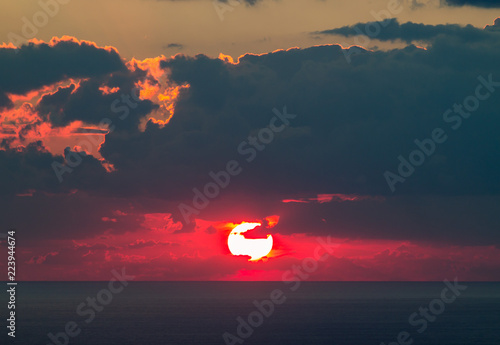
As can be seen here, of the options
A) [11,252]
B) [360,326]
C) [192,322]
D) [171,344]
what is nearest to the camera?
[11,252]

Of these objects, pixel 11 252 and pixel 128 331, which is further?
pixel 128 331

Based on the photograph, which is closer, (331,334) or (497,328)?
(331,334)

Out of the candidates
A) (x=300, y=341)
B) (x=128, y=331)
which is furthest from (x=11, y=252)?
(x=128, y=331)

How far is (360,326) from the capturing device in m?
186

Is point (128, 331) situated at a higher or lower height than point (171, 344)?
higher

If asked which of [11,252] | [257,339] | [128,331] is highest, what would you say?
[128,331]

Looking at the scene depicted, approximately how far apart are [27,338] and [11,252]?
85097 mm

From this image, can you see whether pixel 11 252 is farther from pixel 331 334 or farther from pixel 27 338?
pixel 331 334

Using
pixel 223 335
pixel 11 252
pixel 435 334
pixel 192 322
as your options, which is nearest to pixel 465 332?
pixel 435 334

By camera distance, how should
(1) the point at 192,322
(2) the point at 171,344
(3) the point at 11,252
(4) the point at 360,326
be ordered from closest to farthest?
(3) the point at 11,252, (2) the point at 171,344, (4) the point at 360,326, (1) the point at 192,322

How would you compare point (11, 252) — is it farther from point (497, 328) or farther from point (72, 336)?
point (497, 328)

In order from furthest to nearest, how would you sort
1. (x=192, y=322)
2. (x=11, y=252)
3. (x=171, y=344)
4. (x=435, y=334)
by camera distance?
(x=192, y=322)
(x=435, y=334)
(x=171, y=344)
(x=11, y=252)

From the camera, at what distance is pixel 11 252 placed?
81.4 m

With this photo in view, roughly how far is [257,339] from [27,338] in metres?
58.4
